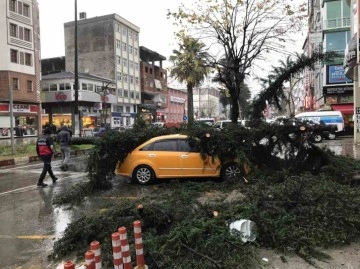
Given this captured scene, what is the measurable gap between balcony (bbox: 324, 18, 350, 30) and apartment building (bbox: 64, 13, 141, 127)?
109ft

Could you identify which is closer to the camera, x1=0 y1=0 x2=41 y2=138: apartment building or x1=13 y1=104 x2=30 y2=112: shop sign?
x1=0 y1=0 x2=41 y2=138: apartment building

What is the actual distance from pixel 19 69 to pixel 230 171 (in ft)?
125

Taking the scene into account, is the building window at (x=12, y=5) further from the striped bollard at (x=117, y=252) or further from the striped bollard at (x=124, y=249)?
the striped bollard at (x=117, y=252)

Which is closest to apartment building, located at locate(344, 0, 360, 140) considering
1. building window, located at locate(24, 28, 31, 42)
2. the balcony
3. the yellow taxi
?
the yellow taxi

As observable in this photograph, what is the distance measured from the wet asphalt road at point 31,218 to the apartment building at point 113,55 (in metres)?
49.3

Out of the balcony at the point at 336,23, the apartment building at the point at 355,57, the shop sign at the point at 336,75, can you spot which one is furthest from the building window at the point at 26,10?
the apartment building at the point at 355,57

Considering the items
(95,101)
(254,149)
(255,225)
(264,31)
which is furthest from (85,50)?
(255,225)

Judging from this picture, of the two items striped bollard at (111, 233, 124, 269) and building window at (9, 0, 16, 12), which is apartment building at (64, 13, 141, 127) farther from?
striped bollard at (111, 233, 124, 269)

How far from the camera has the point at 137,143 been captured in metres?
12.0

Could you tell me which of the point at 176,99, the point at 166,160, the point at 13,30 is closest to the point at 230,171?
the point at 166,160

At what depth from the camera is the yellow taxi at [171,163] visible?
36.9 ft

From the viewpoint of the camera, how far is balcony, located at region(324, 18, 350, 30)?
40.2 meters

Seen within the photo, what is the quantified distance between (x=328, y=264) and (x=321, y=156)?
19.6 ft

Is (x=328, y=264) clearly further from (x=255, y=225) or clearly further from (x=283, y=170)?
(x=283, y=170)
